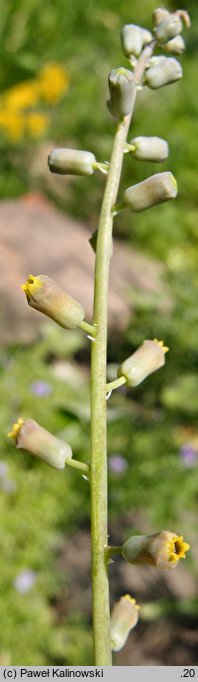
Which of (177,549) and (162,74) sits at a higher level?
(162,74)

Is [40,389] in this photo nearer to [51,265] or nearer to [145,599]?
[145,599]

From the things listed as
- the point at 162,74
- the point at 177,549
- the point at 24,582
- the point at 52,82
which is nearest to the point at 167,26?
the point at 162,74

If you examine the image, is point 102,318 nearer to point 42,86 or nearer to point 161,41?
point 161,41

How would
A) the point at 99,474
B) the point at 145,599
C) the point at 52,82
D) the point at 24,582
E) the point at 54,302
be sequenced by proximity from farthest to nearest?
the point at 52,82 < the point at 145,599 < the point at 24,582 < the point at 54,302 < the point at 99,474

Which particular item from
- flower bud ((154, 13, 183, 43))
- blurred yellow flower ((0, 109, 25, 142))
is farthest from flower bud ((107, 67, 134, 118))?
blurred yellow flower ((0, 109, 25, 142))

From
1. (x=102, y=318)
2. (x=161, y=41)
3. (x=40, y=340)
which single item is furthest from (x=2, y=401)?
(x=102, y=318)

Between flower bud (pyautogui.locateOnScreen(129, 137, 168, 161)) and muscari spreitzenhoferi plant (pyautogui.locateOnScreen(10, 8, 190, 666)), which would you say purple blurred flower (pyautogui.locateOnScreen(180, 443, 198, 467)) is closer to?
muscari spreitzenhoferi plant (pyautogui.locateOnScreen(10, 8, 190, 666))
